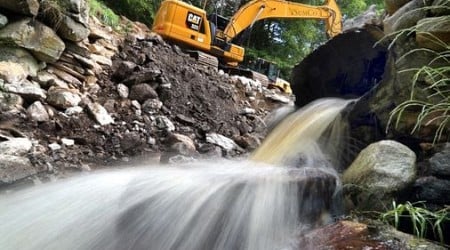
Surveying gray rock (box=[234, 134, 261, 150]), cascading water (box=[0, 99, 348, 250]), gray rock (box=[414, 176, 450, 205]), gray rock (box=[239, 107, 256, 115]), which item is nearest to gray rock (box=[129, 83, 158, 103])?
gray rock (box=[234, 134, 261, 150])

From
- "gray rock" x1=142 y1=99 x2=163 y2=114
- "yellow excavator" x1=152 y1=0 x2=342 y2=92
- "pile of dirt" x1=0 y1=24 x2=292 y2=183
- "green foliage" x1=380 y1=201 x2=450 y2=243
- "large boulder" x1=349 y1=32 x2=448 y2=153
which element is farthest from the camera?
"yellow excavator" x1=152 y1=0 x2=342 y2=92

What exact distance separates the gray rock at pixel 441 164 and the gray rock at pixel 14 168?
10.1 feet

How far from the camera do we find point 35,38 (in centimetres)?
437

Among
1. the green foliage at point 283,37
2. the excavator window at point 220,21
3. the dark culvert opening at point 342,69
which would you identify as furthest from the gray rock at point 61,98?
the green foliage at point 283,37

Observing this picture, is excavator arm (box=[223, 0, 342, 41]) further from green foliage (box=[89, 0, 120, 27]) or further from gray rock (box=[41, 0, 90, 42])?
gray rock (box=[41, 0, 90, 42])

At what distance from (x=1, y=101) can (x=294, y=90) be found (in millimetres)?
4006

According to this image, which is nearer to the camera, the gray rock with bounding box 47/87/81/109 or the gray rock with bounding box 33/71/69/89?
the gray rock with bounding box 47/87/81/109

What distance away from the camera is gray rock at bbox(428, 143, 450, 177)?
226cm

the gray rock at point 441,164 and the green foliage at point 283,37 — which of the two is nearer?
the gray rock at point 441,164

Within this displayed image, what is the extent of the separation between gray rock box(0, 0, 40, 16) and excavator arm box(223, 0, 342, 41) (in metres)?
4.09

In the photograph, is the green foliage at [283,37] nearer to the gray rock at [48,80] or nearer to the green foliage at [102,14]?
the green foliage at [102,14]

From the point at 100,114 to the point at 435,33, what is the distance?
346 centimetres

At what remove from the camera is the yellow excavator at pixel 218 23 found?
679 centimetres

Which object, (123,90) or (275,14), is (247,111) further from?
(275,14)
